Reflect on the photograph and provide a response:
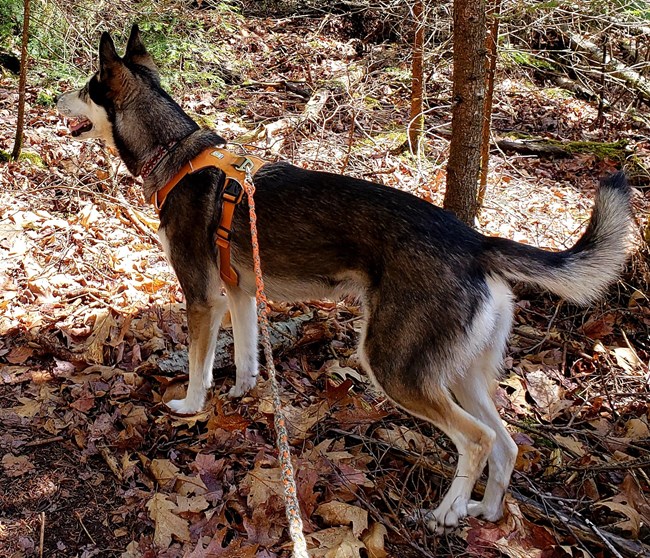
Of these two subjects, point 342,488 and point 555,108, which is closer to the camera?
point 342,488

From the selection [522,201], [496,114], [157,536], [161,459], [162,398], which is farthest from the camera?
[496,114]

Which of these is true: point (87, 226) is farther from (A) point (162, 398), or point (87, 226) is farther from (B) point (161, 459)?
(B) point (161, 459)

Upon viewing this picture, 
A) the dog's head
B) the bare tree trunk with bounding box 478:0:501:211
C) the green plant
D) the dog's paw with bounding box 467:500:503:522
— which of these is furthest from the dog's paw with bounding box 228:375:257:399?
the green plant

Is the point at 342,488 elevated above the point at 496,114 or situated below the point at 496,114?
below

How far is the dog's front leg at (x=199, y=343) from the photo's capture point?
3.86m

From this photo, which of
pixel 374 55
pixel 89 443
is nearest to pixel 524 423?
pixel 89 443

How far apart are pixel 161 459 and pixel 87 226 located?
3278mm

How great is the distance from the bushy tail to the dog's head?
2.79 m

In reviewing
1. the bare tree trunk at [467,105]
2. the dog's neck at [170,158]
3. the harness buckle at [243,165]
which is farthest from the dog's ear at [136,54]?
the bare tree trunk at [467,105]

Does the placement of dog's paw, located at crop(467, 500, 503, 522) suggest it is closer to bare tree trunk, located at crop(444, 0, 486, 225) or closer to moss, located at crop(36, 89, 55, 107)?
bare tree trunk, located at crop(444, 0, 486, 225)

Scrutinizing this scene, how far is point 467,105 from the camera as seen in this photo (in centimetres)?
446

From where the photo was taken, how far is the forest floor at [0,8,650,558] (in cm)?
294

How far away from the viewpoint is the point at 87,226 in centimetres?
588

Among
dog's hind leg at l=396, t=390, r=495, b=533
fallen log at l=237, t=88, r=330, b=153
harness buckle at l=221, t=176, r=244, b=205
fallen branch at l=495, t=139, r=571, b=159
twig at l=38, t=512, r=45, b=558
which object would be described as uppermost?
harness buckle at l=221, t=176, r=244, b=205
